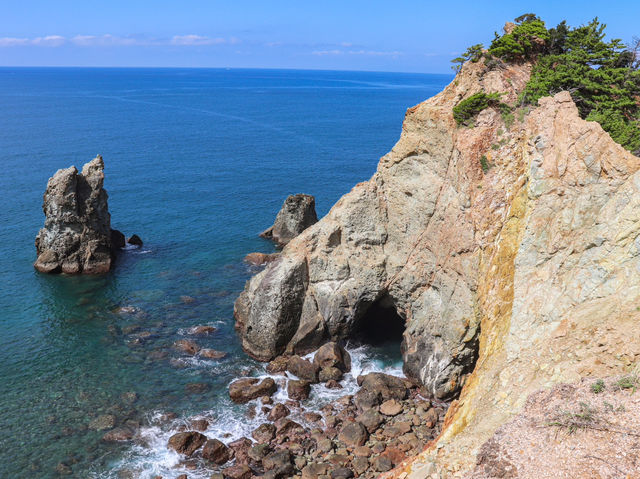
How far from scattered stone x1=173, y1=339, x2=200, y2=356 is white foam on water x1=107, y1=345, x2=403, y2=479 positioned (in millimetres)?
1048

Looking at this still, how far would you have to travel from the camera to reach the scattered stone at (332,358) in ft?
131

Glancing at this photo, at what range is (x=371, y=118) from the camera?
174m

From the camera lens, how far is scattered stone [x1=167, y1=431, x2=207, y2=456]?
3178 cm

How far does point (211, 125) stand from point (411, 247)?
125145mm

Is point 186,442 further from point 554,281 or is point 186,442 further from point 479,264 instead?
point 554,281

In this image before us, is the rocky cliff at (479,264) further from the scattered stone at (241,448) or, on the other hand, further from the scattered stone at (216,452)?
the scattered stone at (216,452)

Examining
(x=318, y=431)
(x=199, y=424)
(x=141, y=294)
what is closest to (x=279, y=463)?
(x=318, y=431)

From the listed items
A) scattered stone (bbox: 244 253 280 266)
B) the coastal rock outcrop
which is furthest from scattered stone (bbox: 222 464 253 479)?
scattered stone (bbox: 244 253 280 266)

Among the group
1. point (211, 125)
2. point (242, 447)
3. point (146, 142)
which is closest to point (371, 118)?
point (211, 125)

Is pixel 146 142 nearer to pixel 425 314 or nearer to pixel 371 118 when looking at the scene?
pixel 371 118

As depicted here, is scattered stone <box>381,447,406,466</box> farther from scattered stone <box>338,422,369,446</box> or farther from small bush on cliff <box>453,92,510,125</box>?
small bush on cliff <box>453,92,510,125</box>

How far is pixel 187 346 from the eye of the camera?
43.0 m

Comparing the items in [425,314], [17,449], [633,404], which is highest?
[633,404]

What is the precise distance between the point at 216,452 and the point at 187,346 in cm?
1334
